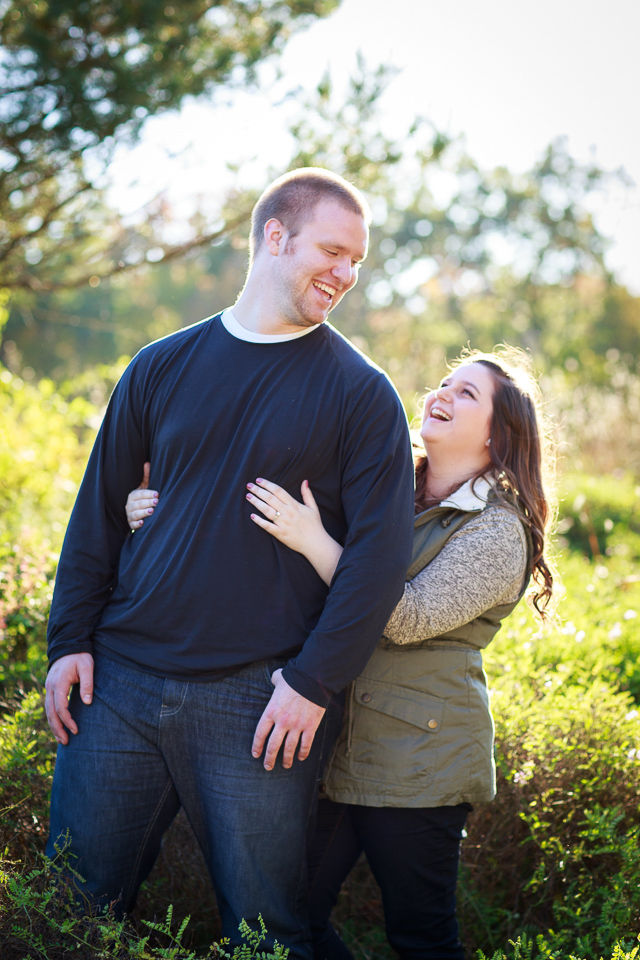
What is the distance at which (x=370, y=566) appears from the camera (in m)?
2.15

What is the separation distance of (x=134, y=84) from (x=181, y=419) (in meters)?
5.13

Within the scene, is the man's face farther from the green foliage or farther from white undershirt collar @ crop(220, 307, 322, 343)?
the green foliage

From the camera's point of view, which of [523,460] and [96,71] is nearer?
[523,460]

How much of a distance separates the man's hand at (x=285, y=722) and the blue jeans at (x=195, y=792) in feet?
0.20

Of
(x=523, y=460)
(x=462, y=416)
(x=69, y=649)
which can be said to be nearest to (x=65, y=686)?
(x=69, y=649)

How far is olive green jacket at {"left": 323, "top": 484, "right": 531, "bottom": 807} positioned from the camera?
2.34m

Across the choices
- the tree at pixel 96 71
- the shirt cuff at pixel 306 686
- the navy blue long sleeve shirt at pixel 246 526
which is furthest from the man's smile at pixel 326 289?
the tree at pixel 96 71

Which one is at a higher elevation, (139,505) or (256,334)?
(256,334)

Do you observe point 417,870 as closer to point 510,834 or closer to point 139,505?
point 510,834

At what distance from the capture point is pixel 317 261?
233 centimetres

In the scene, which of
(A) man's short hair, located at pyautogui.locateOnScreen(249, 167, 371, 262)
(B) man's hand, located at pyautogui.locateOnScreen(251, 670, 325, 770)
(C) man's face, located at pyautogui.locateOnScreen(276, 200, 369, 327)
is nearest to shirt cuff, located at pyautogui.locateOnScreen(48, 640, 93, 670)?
(B) man's hand, located at pyautogui.locateOnScreen(251, 670, 325, 770)

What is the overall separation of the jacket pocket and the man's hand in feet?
1.11

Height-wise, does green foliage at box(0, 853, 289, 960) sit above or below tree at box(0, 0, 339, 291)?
below

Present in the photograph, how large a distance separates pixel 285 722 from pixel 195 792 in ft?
1.21
